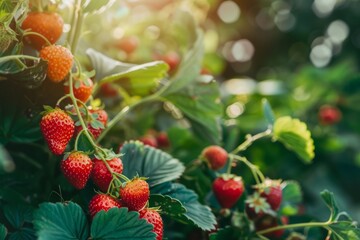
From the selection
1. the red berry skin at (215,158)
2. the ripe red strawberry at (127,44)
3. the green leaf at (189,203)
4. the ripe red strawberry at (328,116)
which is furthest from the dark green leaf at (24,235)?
the ripe red strawberry at (328,116)

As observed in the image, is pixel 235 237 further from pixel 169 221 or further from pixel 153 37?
pixel 153 37

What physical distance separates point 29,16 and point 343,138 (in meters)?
1.86

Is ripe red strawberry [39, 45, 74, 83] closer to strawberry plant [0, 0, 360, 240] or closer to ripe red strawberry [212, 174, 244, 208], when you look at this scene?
strawberry plant [0, 0, 360, 240]

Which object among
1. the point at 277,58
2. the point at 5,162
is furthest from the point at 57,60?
the point at 277,58

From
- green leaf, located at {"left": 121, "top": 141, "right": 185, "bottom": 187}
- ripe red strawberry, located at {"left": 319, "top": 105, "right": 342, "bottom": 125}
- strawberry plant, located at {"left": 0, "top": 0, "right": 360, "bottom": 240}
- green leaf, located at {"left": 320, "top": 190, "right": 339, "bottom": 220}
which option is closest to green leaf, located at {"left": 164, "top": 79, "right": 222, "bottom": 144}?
strawberry plant, located at {"left": 0, "top": 0, "right": 360, "bottom": 240}

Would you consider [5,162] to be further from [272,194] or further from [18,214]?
[272,194]

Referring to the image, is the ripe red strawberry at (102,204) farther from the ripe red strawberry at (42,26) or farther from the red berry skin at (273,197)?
the red berry skin at (273,197)

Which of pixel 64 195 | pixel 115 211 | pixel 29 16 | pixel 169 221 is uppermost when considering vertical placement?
pixel 29 16

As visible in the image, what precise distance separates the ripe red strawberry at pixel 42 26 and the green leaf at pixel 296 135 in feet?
1.87

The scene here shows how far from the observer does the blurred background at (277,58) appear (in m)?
1.83

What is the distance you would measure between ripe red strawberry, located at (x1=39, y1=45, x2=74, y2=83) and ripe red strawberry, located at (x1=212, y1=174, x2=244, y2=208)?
1.41 ft

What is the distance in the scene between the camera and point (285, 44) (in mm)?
3758

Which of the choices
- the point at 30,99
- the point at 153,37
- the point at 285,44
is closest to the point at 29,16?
the point at 30,99

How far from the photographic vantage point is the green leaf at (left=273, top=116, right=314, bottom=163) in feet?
4.22
